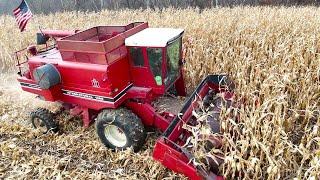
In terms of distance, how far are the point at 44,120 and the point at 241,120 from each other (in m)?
2.72

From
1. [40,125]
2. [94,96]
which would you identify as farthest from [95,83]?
[40,125]

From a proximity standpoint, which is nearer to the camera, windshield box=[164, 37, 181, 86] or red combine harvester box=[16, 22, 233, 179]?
red combine harvester box=[16, 22, 233, 179]

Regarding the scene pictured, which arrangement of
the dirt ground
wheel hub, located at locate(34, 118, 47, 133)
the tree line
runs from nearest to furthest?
the dirt ground
wheel hub, located at locate(34, 118, 47, 133)
the tree line

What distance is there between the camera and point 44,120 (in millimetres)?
4520

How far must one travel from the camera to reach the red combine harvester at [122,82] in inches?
152

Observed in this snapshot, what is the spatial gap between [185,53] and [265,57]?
1409 millimetres

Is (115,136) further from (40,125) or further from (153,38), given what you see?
(153,38)

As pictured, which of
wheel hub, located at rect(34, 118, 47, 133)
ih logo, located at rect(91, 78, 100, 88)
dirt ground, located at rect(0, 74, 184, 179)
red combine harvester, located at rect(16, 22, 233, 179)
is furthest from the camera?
wheel hub, located at rect(34, 118, 47, 133)

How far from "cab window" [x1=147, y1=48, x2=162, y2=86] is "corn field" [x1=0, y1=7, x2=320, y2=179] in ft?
2.83

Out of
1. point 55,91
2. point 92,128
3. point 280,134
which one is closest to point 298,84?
point 280,134

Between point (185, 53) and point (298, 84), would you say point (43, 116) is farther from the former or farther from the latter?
point (298, 84)

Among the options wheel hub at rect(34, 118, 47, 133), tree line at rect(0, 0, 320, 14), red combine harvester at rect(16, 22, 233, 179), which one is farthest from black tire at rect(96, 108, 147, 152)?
tree line at rect(0, 0, 320, 14)

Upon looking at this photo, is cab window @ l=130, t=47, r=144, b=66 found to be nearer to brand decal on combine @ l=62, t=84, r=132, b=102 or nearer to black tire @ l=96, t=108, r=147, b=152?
brand decal on combine @ l=62, t=84, r=132, b=102

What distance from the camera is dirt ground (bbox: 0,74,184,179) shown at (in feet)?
12.2
